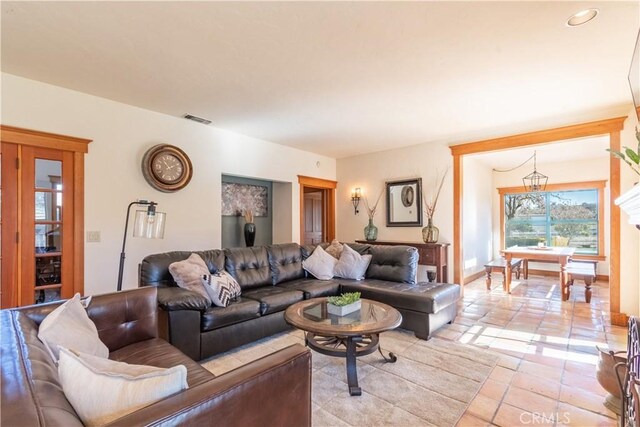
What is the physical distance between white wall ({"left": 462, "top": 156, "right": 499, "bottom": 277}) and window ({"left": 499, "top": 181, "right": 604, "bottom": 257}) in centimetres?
52

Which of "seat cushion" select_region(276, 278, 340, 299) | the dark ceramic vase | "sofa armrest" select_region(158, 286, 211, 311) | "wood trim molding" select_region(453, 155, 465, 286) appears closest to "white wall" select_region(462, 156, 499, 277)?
"wood trim molding" select_region(453, 155, 465, 286)

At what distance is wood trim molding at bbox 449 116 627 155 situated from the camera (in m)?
3.58

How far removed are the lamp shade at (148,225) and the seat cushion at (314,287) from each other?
151 centimetres

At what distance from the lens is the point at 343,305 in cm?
243

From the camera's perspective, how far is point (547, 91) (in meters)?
3.06

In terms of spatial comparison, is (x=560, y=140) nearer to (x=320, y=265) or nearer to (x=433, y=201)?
(x=433, y=201)

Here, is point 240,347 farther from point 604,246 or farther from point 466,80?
point 604,246

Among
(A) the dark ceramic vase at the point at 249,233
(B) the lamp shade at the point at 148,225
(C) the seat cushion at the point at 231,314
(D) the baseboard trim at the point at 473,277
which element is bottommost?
(D) the baseboard trim at the point at 473,277

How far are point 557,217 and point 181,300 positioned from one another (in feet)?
25.1

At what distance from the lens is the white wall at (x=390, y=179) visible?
4.91m

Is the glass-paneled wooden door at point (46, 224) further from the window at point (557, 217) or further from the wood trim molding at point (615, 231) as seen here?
the window at point (557, 217)

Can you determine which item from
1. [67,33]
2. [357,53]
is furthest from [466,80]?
[67,33]

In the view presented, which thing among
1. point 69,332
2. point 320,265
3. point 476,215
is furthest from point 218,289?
point 476,215

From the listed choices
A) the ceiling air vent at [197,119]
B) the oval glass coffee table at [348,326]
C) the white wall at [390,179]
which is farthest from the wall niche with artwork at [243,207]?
the oval glass coffee table at [348,326]
